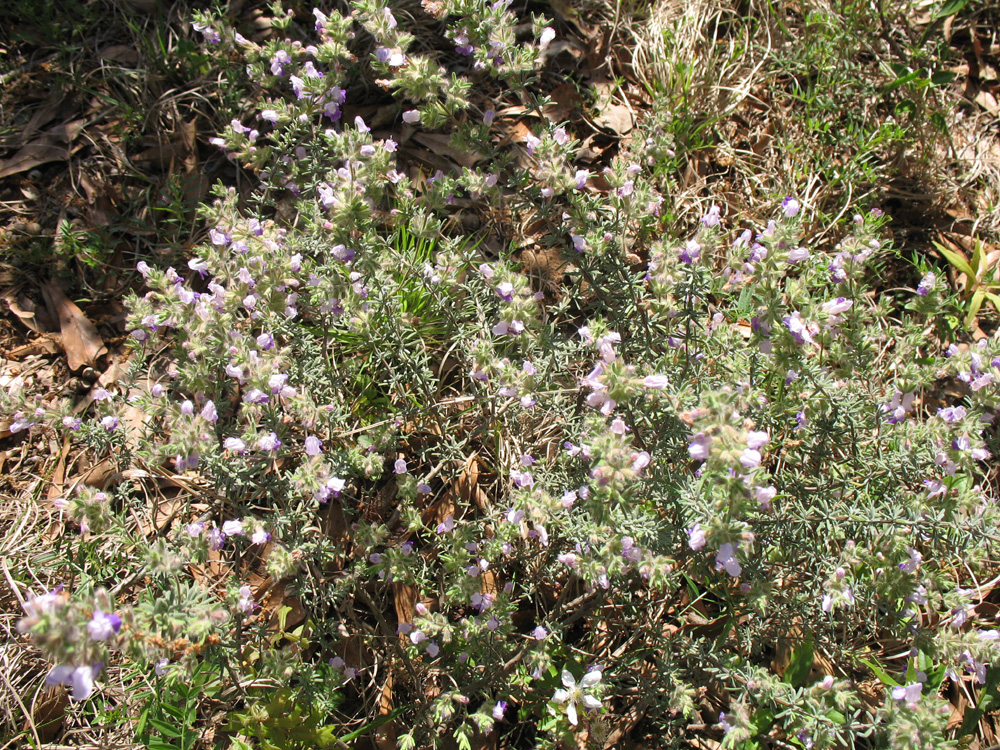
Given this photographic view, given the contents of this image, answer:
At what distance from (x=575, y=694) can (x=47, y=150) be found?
4.00m

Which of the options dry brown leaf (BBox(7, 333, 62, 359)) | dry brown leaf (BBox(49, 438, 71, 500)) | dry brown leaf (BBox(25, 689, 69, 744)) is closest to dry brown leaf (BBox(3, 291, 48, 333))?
dry brown leaf (BBox(7, 333, 62, 359))

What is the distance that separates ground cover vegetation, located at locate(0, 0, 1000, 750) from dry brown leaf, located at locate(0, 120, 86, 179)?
0.07ft

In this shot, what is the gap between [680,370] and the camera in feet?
8.68

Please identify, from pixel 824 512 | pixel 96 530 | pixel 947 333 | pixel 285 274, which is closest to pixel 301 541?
pixel 96 530

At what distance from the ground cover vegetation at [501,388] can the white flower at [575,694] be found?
1 cm

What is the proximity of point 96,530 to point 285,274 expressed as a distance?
3.63 feet

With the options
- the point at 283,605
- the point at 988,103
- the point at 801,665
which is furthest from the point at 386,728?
the point at 988,103

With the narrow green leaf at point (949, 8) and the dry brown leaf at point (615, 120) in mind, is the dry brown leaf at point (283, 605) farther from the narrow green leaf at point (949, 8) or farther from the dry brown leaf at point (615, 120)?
the narrow green leaf at point (949, 8)

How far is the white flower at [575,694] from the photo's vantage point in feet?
7.57

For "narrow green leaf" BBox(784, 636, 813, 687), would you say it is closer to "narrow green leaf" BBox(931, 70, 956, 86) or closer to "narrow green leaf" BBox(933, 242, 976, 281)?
"narrow green leaf" BBox(933, 242, 976, 281)

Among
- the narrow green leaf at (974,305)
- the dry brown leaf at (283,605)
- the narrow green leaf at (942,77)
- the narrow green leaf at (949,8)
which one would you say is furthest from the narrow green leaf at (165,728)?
the narrow green leaf at (949,8)

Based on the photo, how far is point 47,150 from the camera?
12.6 feet

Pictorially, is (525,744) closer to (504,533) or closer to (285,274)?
(504,533)

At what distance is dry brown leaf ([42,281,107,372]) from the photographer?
3.61 metres
